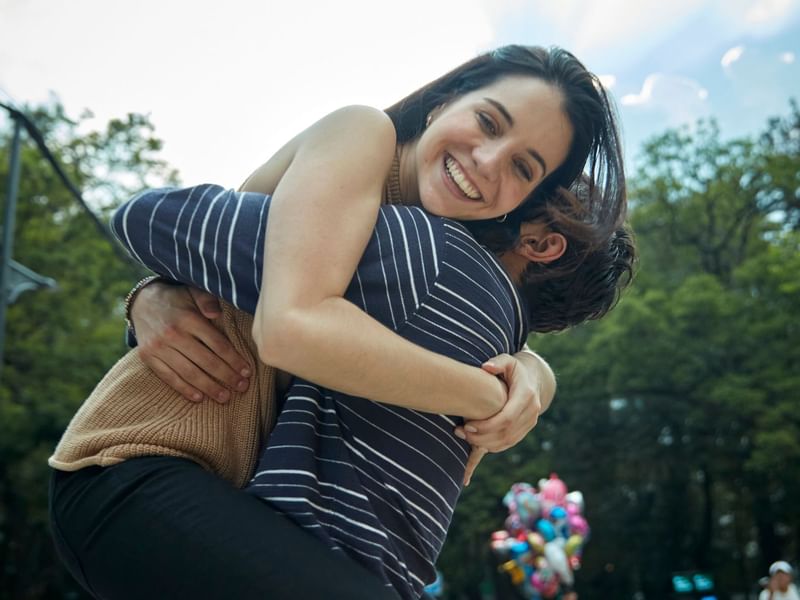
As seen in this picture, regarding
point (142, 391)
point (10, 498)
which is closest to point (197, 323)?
point (142, 391)

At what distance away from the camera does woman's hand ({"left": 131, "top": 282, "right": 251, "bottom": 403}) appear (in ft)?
4.11

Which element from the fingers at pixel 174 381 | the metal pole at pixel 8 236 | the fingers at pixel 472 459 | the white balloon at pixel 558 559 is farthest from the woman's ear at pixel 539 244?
the white balloon at pixel 558 559

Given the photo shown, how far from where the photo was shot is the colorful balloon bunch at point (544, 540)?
11789 millimetres

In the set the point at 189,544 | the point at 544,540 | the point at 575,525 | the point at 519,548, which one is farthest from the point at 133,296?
the point at 575,525

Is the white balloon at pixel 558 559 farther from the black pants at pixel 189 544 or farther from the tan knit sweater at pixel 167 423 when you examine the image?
the black pants at pixel 189 544

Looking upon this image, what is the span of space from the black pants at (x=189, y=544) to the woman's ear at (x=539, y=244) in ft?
2.37

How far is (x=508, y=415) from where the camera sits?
1309 mm

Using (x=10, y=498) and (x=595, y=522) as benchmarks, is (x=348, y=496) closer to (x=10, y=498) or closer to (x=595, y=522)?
(x=10, y=498)

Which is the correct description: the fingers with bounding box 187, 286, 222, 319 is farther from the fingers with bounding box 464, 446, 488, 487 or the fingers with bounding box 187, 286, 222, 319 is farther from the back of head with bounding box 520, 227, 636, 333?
the back of head with bounding box 520, 227, 636, 333

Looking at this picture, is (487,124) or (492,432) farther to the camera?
(487,124)

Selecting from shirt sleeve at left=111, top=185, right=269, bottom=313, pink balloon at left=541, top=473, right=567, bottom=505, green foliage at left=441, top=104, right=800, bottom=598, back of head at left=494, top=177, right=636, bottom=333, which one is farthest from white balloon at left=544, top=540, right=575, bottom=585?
shirt sleeve at left=111, top=185, right=269, bottom=313

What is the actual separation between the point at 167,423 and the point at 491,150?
2.28 feet

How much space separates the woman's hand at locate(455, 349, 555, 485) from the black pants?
290 mm

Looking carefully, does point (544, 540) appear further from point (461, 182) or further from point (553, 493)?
point (461, 182)
